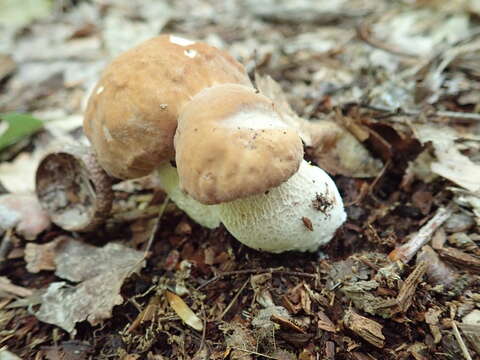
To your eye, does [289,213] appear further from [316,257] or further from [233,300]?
[233,300]

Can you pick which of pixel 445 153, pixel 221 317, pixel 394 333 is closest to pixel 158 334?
pixel 221 317

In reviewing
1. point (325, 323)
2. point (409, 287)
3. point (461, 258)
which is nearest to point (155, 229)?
point (325, 323)

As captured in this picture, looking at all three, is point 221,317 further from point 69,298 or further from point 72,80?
point 72,80

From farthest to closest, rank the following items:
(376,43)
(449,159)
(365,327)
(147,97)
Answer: (376,43)
(449,159)
(147,97)
(365,327)

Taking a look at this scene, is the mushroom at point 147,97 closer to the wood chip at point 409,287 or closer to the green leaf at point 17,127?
the green leaf at point 17,127

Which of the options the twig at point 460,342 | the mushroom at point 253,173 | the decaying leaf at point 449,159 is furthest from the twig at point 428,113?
the twig at point 460,342

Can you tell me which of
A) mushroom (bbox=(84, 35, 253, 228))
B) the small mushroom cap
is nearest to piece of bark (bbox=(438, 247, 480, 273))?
the small mushroom cap
